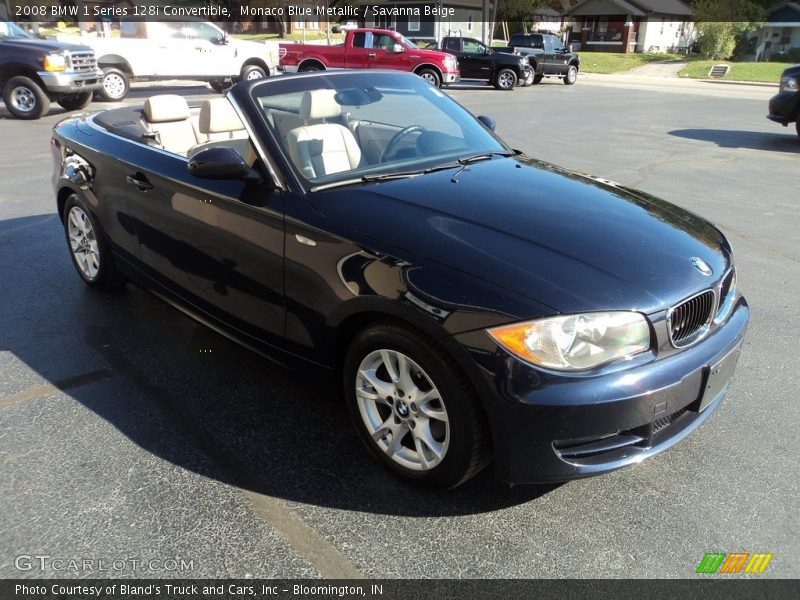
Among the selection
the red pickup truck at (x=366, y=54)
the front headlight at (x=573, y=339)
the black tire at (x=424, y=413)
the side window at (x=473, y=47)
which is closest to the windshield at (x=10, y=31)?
the red pickup truck at (x=366, y=54)

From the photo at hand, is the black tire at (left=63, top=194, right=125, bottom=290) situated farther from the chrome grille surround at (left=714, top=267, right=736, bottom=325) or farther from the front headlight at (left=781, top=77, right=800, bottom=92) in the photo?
the front headlight at (left=781, top=77, right=800, bottom=92)

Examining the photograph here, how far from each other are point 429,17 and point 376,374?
51055 mm

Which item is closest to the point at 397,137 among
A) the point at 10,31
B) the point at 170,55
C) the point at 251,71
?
the point at 10,31

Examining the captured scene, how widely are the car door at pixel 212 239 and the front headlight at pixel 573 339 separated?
1235 mm

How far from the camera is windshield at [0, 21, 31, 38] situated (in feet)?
45.9

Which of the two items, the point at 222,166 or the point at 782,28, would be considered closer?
the point at 222,166

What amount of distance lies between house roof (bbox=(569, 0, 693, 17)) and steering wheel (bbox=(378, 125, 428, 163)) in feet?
192

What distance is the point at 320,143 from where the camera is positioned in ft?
11.1

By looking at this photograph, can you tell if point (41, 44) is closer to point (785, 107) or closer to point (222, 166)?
point (222, 166)

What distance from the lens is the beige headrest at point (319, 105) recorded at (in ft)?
11.8

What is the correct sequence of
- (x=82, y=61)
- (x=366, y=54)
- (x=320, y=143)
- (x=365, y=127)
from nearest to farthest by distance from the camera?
(x=320, y=143), (x=365, y=127), (x=82, y=61), (x=366, y=54)

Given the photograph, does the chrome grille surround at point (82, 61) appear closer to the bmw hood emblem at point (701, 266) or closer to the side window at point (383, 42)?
the side window at point (383, 42)

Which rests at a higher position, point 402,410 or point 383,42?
point 383,42

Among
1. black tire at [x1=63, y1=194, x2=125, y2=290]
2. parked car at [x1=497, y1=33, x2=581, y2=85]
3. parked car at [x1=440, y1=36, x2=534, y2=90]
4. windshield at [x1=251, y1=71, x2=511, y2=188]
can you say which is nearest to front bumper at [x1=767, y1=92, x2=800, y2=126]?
windshield at [x1=251, y1=71, x2=511, y2=188]
